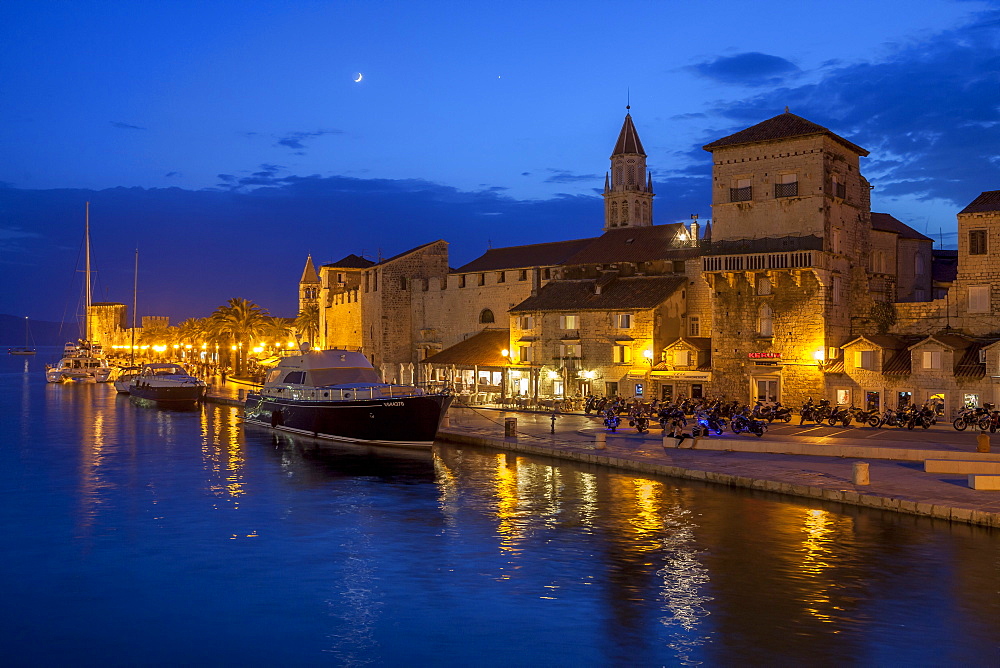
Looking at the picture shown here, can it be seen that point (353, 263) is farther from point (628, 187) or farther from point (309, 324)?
point (628, 187)

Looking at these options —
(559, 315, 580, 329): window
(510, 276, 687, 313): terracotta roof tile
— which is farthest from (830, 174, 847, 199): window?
(559, 315, 580, 329): window

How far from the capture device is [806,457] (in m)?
32.5

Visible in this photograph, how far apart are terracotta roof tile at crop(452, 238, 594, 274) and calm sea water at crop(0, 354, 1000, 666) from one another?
34125mm

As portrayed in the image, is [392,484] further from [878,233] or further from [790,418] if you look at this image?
[878,233]

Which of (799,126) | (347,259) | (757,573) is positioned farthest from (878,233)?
(347,259)

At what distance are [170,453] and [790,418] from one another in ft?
96.4

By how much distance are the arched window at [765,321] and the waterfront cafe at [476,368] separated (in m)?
16.9

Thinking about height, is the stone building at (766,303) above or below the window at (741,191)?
below

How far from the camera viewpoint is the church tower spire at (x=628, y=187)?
10538 centimetres

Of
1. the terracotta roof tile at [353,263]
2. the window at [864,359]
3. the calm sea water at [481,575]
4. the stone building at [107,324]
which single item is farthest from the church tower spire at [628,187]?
the stone building at [107,324]

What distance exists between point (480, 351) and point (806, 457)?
109 ft

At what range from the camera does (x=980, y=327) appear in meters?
42.5

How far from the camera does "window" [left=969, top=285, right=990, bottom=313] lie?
139ft

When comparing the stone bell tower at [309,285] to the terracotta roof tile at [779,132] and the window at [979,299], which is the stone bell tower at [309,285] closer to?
the terracotta roof tile at [779,132]
